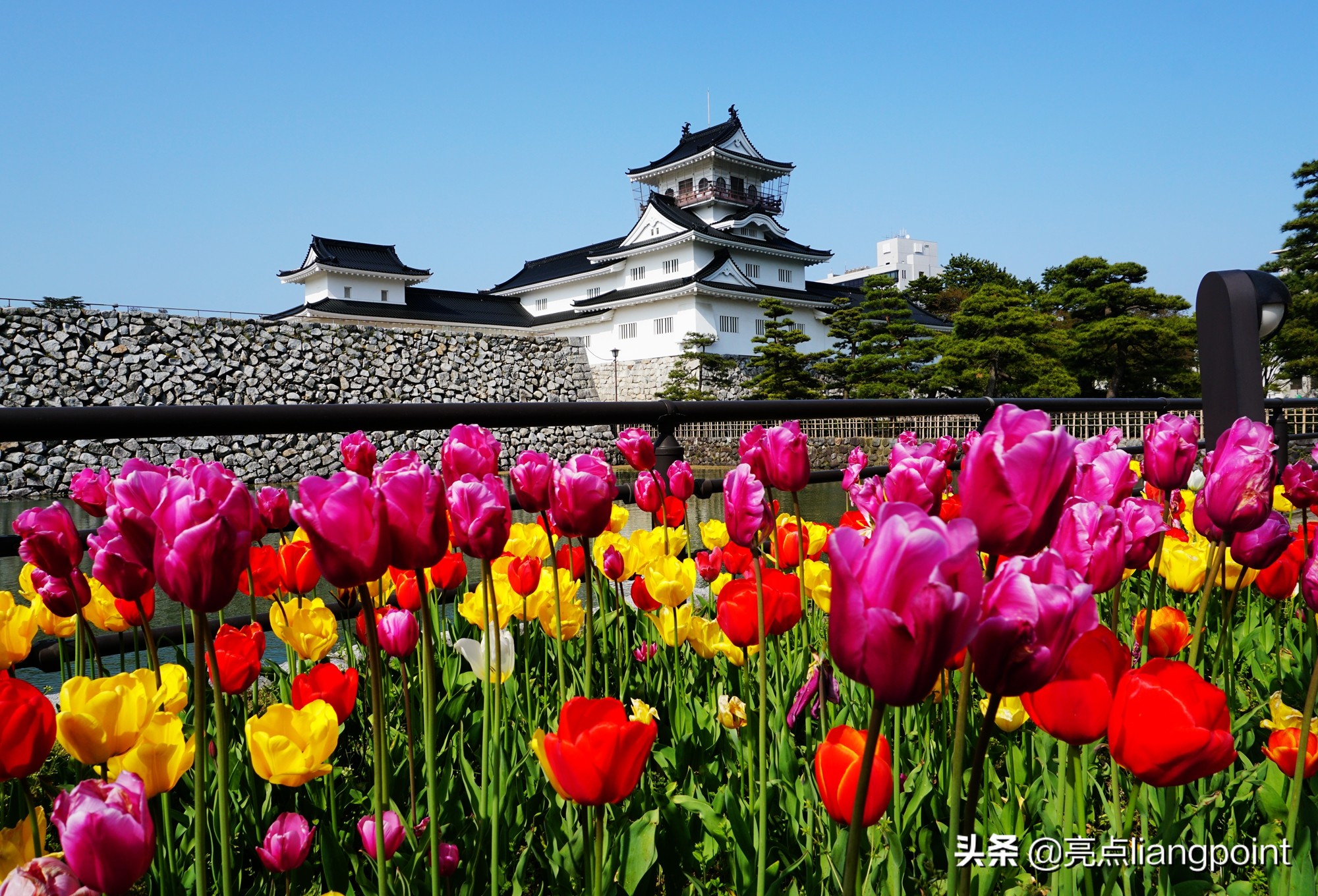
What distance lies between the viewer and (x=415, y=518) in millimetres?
549

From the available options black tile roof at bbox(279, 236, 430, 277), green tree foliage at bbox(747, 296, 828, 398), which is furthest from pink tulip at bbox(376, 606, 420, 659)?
black tile roof at bbox(279, 236, 430, 277)

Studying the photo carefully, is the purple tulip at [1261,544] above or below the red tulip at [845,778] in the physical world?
above

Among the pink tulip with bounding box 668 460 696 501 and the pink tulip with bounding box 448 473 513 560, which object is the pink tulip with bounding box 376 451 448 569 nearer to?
the pink tulip with bounding box 448 473 513 560

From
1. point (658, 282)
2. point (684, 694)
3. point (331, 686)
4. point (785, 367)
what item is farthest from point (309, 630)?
point (658, 282)

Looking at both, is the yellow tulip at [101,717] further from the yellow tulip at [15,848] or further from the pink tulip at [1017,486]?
the pink tulip at [1017,486]

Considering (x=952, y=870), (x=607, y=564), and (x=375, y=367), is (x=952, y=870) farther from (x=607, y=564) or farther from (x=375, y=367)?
(x=375, y=367)

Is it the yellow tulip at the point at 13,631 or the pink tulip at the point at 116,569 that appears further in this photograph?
the yellow tulip at the point at 13,631

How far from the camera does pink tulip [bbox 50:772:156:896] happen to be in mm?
396

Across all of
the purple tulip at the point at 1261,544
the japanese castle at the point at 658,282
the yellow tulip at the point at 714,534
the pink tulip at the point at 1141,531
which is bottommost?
the yellow tulip at the point at 714,534

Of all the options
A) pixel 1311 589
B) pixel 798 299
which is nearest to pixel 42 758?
pixel 1311 589

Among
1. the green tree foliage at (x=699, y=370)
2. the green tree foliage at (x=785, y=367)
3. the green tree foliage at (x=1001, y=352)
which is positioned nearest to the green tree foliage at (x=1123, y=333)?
the green tree foliage at (x=1001, y=352)

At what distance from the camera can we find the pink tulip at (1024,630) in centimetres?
38

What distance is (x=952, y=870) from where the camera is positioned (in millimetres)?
487

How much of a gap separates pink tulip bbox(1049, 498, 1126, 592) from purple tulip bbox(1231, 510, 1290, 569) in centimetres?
36
